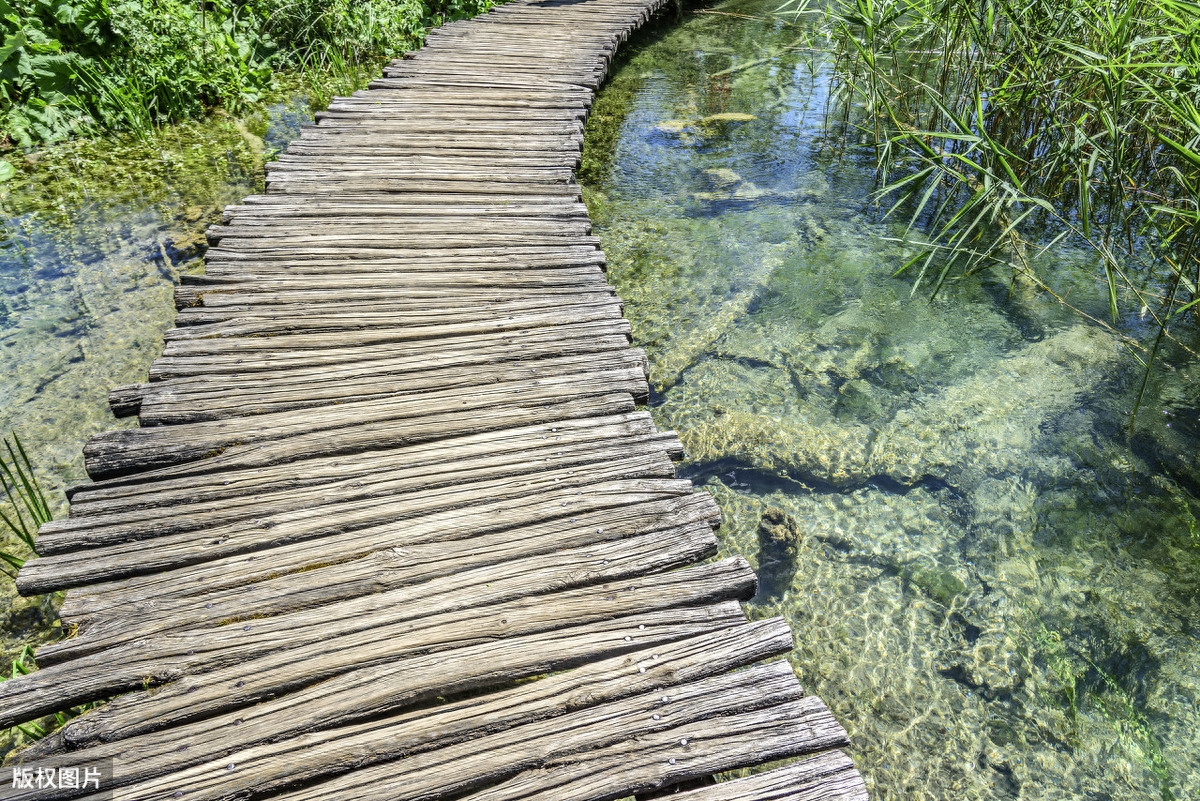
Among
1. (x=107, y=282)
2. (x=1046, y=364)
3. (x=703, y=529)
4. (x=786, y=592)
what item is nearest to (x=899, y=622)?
(x=786, y=592)

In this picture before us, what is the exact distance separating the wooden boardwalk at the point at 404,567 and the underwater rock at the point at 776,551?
2.16 ft

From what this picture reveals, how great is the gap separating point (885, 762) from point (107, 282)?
481 cm

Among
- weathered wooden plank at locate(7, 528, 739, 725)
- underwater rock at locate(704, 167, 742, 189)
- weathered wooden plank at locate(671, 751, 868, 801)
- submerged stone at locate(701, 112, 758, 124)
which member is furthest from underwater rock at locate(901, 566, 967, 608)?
submerged stone at locate(701, 112, 758, 124)

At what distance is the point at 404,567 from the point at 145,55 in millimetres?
6264

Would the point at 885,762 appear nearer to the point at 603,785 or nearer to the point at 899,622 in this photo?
the point at 899,622

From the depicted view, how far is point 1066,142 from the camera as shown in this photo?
398cm

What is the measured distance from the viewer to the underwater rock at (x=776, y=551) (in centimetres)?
311

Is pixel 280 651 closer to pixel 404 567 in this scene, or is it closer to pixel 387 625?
pixel 387 625

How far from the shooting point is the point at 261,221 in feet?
14.1

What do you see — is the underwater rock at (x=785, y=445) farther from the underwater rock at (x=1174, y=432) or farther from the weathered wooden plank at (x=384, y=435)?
the underwater rock at (x=1174, y=432)

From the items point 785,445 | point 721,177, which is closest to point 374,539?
point 785,445

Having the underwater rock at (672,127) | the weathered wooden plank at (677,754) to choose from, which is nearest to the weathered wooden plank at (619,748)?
the weathered wooden plank at (677,754)

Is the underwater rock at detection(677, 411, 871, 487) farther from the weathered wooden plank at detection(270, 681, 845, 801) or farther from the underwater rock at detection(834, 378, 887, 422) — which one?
the weathered wooden plank at detection(270, 681, 845, 801)

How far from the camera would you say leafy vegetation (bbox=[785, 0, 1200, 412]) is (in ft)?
12.1
